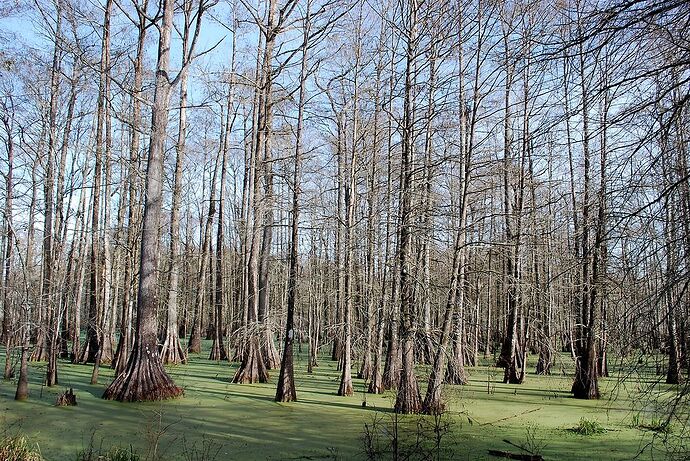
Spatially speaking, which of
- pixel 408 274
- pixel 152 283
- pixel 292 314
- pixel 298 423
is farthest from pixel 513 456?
pixel 152 283

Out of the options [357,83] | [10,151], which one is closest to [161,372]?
[10,151]

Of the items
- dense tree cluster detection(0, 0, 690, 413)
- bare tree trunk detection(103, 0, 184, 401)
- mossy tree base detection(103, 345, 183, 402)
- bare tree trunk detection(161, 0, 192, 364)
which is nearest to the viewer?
dense tree cluster detection(0, 0, 690, 413)

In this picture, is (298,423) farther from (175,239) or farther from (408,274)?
(175,239)

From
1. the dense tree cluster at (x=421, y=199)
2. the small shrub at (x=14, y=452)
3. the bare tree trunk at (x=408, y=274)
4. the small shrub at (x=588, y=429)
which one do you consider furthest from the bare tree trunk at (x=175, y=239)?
the small shrub at (x=588, y=429)

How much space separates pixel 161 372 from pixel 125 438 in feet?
11.4

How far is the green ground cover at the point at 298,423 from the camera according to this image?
6293mm

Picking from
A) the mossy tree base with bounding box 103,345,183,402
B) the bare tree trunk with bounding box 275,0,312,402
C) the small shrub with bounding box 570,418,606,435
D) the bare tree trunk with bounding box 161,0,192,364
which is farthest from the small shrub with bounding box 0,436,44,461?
the bare tree trunk with bounding box 161,0,192,364

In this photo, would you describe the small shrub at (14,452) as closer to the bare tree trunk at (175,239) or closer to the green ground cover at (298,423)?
the green ground cover at (298,423)

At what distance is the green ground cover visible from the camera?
Result: 6.29 metres

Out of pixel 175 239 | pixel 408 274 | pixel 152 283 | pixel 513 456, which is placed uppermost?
pixel 175 239

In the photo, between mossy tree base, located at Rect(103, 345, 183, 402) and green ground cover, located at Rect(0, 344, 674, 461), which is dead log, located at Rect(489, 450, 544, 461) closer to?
green ground cover, located at Rect(0, 344, 674, 461)

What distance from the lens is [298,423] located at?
8.01 m

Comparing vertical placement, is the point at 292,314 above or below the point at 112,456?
above

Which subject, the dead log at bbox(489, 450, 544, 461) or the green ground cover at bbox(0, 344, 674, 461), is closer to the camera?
the dead log at bbox(489, 450, 544, 461)
